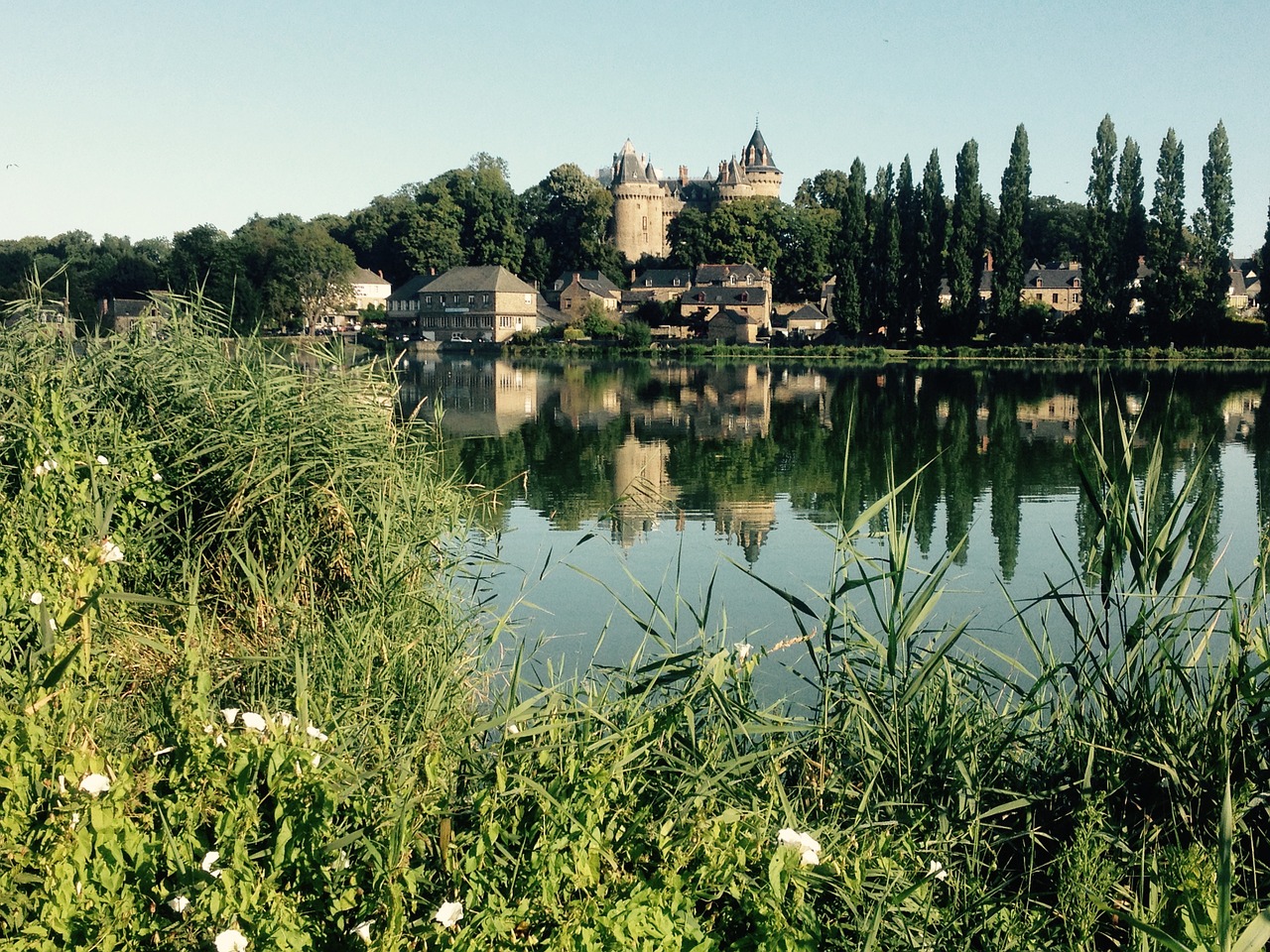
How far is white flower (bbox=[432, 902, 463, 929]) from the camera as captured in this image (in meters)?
2.78

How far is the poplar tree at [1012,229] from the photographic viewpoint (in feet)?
190

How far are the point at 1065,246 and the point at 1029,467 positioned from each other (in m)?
80.0

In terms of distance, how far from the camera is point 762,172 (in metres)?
111

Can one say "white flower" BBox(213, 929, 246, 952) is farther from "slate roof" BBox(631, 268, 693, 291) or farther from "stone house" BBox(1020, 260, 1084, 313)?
"slate roof" BBox(631, 268, 693, 291)

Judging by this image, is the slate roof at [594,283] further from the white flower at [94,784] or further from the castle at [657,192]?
the white flower at [94,784]

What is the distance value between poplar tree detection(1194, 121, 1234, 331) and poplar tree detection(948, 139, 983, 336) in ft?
33.5

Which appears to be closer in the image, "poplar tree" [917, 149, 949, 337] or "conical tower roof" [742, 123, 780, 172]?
"poplar tree" [917, 149, 949, 337]

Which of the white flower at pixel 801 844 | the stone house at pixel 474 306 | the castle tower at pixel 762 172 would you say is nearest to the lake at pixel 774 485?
the white flower at pixel 801 844

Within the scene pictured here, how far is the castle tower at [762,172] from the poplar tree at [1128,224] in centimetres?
5792

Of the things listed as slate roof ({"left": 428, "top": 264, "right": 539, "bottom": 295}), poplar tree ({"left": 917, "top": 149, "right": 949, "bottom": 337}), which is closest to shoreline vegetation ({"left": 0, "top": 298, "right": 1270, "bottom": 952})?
poplar tree ({"left": 917, "top": 149, "right": 949, "bottom": 337})

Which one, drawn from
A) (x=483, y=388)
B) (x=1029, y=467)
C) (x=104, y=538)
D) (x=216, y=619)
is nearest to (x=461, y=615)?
(x=216, y=619)

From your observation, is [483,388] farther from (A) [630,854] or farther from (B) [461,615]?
(A) [630,854]

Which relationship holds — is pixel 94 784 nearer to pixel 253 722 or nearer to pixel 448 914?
pixel 253 722

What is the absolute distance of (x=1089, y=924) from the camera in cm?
371
